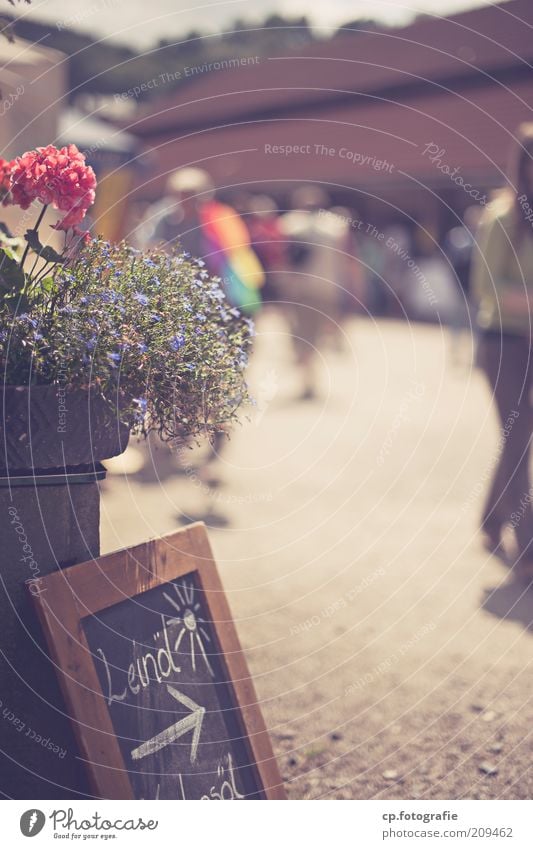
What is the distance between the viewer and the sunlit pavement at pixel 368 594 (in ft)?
10.3

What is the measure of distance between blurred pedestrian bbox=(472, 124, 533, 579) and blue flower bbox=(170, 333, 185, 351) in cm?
279

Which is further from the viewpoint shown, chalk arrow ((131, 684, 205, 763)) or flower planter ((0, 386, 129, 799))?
chalk arrow ((131, 684, 205, 763))

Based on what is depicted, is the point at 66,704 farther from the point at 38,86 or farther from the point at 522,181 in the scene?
the point at 38,86

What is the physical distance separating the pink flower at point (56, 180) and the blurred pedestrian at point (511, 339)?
9.46 ft

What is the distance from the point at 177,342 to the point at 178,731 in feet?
3.08

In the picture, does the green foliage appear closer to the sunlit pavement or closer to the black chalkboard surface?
the black chalkboard surface

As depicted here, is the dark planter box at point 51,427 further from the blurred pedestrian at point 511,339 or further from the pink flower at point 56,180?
the blurred pedestrian at point 511,339

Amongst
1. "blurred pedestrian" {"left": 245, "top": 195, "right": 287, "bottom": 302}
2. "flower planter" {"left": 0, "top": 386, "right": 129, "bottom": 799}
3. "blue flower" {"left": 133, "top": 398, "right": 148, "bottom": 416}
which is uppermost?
"blurred pedestrian" {"left": 245, "top": 195, "right": 287, "bottom": 302}

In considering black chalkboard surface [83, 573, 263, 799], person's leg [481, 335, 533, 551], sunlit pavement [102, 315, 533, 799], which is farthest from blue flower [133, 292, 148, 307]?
person's leg [481, 335, 533, 551]

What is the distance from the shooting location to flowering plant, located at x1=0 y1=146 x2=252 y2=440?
2.02 m

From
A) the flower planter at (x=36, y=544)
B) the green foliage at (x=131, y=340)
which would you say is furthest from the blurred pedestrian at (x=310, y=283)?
the flower planter at (x=36, y=544)

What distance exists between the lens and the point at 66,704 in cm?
197

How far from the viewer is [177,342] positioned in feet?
6.85
